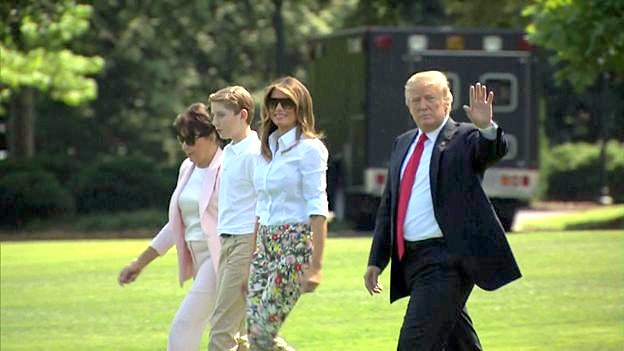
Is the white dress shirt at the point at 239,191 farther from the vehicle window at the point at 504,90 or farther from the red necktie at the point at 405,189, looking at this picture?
the vehicle window at the point at 504,90

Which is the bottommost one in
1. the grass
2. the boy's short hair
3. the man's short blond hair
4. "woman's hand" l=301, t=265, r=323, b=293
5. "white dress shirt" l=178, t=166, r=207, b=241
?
the grass

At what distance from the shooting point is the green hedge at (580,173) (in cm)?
4572

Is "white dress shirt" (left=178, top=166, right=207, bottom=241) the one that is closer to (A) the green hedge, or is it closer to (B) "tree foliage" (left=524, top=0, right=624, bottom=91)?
(B) "tree foliage" (left=524, top=0, right=624, bottom=91)

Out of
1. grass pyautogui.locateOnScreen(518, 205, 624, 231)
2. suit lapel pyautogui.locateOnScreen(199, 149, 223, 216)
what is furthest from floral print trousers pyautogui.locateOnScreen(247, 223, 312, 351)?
grass pyautogui.locateOnScreen(518, 205, 624, 231)

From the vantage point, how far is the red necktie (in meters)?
7.96

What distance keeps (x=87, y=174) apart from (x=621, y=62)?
39.8ft

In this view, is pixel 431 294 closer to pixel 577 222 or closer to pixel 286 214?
pixel 286 214

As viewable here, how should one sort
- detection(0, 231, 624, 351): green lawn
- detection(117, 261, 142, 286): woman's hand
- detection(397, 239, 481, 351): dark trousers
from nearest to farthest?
detection(397, 239, 481, 351): dark trousers
detection(117, 261, 142, 286): woman's hand
detection(0, 231, 624, 351): green lawn

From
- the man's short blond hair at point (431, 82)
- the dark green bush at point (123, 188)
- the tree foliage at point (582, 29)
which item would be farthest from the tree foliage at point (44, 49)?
the man's short blond hair at point (431, 82)

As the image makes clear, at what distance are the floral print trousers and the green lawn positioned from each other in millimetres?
3804

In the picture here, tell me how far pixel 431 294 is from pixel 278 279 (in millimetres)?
835

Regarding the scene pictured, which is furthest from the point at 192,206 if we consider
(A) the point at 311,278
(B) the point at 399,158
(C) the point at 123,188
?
(C) the point at 123,188

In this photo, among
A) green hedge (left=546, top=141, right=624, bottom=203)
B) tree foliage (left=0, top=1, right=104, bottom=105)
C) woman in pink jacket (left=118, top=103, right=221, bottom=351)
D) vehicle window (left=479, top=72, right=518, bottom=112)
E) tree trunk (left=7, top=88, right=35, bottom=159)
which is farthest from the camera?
green hedge (left=546, top=141, right=624, bottom=203)

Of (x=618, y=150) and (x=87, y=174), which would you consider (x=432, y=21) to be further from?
(x=87, y=174)
